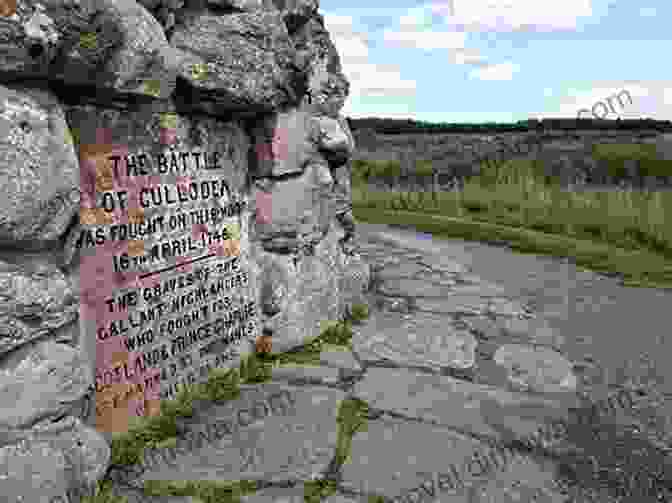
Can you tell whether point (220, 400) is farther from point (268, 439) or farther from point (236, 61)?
point (236, 61)

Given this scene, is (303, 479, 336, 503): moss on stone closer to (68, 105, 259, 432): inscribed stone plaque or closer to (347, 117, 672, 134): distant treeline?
(68, 105, 259, 432): inscribed stone plaque

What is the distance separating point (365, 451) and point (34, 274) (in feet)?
4.30

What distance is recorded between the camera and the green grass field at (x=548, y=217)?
6688 millimetres

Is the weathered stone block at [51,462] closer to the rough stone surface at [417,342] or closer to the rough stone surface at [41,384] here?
the rough stone surface at [41,384]

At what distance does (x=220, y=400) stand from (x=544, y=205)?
27.0ft

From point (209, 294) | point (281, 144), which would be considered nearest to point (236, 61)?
point (281, 144)

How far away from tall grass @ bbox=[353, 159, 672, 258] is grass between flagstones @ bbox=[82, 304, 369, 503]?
5.67 m

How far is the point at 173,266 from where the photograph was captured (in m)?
2.54

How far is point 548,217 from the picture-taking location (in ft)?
29.7

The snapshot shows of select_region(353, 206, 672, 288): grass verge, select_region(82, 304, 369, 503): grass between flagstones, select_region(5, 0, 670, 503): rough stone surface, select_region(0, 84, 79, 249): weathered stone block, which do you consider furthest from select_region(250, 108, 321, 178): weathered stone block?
select_region(353, 206, 672, 288): grass verge

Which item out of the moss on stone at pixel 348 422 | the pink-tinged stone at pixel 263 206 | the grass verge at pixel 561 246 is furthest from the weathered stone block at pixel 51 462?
the grass verge at pixel 561 246

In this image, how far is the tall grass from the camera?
7859mm

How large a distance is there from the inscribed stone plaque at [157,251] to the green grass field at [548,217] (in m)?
4.25

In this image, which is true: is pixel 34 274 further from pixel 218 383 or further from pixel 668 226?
pixel 668 226
